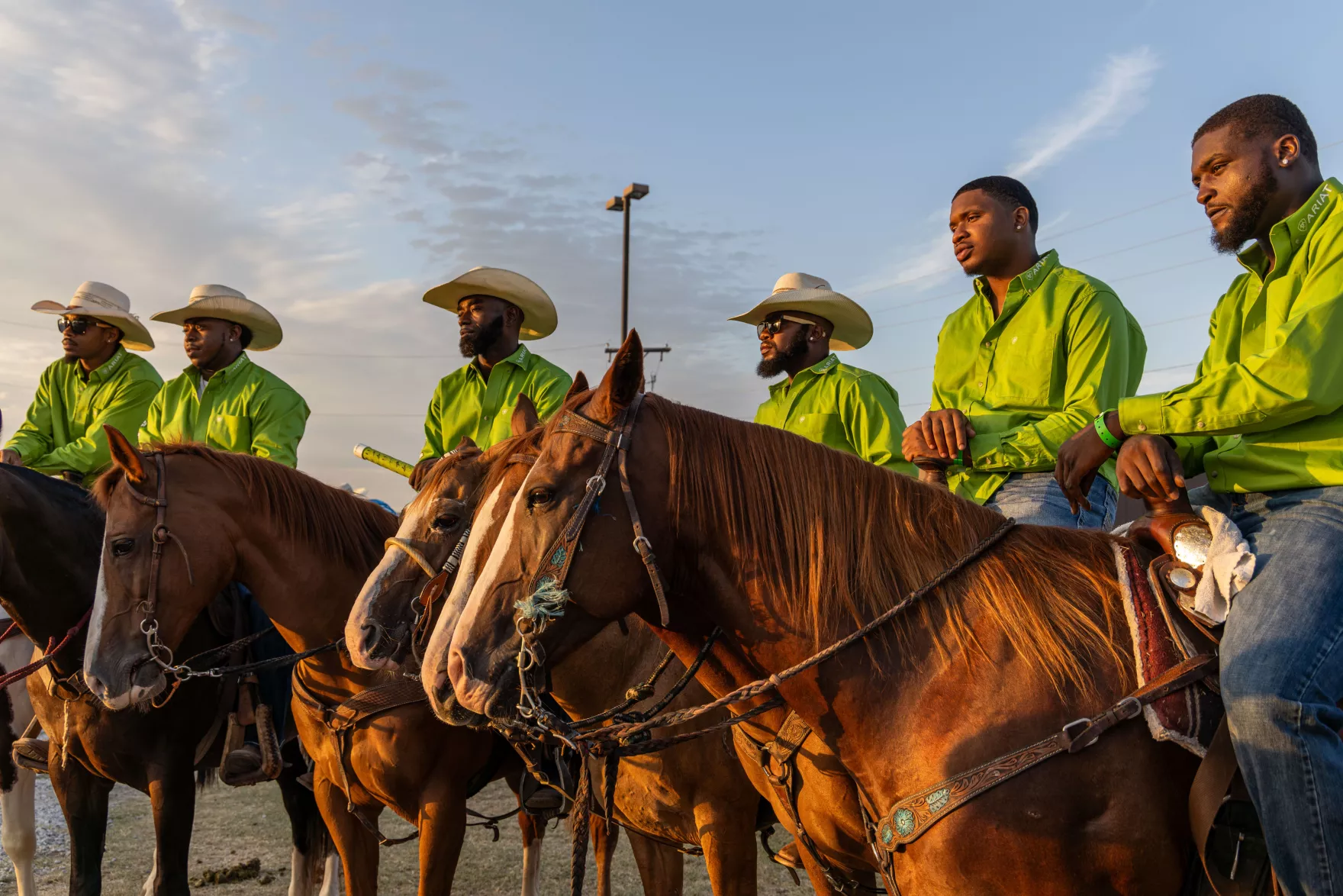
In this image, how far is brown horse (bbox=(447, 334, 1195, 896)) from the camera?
2.37 metres

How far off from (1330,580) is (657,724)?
180cm

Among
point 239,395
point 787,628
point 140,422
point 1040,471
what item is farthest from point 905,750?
point 140,422

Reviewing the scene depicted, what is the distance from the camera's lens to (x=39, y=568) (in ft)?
16.9

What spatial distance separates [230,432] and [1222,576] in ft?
20.3

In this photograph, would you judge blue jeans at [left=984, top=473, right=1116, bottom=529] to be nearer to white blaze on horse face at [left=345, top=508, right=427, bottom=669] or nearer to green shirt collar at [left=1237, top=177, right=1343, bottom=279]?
green shirt collar at [left=1237, top=177, right=1343, bottom=279]

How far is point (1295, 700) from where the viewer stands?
89.4 inches

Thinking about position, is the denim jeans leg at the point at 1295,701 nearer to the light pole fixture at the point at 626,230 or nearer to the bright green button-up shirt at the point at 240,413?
the bright green button-up shirt at the point at 240,413

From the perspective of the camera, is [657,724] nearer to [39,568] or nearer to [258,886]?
[39,568]

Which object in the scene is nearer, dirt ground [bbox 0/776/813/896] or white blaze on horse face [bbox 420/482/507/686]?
white blaze on horse face [bbox 420/482/507/686]

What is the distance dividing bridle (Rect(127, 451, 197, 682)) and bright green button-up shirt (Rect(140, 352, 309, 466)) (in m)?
1.91

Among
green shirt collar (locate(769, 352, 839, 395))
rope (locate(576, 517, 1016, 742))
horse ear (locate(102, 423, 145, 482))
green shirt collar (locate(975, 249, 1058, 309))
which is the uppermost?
green shirt collar (locate(769, 352, 839, 395))

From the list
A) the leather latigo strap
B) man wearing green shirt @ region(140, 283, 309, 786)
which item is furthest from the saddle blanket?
man wearing green shirt @ region(140, 283, 309, 786)

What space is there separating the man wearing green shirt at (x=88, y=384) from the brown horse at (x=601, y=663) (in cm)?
419

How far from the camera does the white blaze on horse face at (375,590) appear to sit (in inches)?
157
